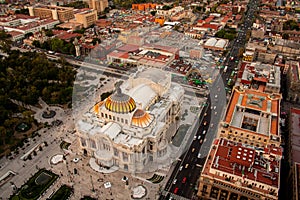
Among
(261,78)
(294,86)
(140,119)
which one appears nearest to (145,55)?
(261,78)

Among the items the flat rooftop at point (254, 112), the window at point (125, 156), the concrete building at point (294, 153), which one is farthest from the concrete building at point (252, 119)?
the window at point (125, 156)

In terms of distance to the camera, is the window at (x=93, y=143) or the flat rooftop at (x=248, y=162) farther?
the window at (x=93, y=143)

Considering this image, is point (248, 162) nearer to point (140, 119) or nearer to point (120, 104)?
point (140, 119)

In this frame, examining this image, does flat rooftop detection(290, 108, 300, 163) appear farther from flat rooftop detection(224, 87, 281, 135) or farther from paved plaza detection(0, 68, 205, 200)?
paved plaza detection(0, 68, 205, 200)

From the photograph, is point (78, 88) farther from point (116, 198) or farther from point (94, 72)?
point (116, 198)

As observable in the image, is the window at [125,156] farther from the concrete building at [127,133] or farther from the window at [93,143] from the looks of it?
the window at [93,143]

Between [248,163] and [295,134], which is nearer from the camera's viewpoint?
[248,163]
